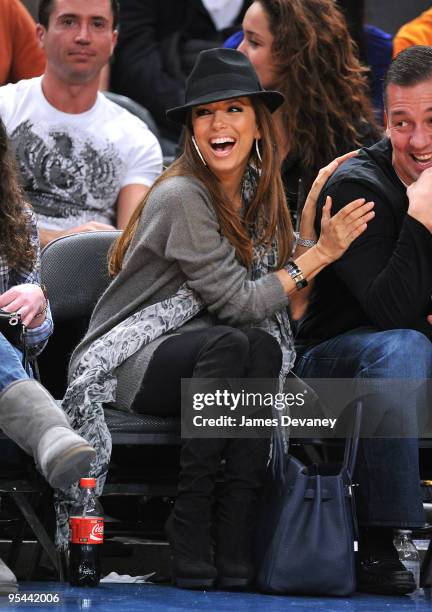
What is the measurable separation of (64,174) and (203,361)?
174 cm

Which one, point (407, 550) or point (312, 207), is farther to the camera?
point (312, 207)

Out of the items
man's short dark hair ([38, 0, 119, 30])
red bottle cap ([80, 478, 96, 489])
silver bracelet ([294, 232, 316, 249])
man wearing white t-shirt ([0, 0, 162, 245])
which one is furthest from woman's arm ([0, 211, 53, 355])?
man's short dark hair ([38, 0, 119, 30])

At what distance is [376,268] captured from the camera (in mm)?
3867

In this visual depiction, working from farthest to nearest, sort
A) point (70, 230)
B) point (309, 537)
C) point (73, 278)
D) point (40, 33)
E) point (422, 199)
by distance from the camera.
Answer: point (40, 33) < point (70, 230) < point (73, 278) < point (422, 199) < point (309, 537)

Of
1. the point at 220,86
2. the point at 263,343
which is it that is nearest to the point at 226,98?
the point at 220,86

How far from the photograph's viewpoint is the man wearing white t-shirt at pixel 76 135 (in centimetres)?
503

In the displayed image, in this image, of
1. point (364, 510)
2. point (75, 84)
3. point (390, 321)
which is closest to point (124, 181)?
point (75, 84)

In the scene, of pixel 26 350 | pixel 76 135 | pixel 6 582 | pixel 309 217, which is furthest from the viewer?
pixel 76 135

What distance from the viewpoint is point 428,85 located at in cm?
396

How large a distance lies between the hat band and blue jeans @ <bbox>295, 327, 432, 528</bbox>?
818 millimetres

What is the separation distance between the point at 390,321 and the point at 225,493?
0.72 metres

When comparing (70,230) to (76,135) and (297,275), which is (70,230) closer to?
(76,135)

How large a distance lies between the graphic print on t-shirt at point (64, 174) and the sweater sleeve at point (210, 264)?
128cm

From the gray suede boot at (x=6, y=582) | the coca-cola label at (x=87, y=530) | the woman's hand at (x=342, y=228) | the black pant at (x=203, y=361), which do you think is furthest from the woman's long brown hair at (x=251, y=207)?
the gray suede boot at (x=6, y=582)
